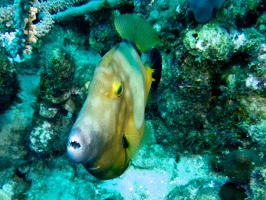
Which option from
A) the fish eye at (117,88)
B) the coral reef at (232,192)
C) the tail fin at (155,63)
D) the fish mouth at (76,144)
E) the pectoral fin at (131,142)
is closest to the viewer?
the fish mouth at (76,144)

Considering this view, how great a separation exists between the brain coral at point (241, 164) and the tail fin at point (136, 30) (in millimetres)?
1797

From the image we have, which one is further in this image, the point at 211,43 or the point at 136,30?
the point at 211,43

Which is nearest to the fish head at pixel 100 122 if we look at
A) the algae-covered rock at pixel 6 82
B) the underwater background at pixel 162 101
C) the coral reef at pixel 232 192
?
the underwater background at pixel 162 101

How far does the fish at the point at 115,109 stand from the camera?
124cm

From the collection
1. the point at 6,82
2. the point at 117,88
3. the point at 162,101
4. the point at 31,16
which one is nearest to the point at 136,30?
the point at 117,88

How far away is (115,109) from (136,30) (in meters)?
0.73

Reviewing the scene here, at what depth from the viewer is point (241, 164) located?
277 centimetres

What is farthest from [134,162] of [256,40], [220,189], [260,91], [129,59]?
[129,59]

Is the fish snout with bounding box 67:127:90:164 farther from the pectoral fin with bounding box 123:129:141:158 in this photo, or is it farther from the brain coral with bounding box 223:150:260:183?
the brain coral with bounding box 223:150:260:183

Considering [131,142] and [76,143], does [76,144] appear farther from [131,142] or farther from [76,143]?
[131,142]

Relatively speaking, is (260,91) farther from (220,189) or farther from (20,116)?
(20,116)

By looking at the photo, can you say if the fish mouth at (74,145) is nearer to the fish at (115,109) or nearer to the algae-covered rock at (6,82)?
the fish at (115,109)

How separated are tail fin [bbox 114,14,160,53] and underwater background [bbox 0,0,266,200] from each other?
0.61 m

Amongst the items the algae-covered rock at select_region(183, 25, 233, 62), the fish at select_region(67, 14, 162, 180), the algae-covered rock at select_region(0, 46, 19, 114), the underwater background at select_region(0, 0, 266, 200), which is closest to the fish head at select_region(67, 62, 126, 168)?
the fish at select_region(67, 14, 162, 180)
